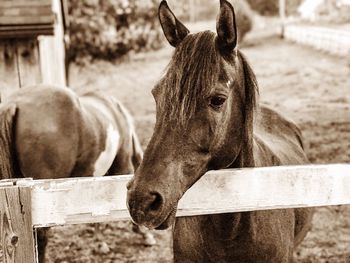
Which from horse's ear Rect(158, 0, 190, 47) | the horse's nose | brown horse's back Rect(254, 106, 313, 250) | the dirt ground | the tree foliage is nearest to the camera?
the horse's nose

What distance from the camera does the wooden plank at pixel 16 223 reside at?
1.91m

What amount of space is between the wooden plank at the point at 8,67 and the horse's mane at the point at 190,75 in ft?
14.6

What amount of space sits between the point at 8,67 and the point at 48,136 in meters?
2.50

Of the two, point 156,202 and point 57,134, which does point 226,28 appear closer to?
point 156,202

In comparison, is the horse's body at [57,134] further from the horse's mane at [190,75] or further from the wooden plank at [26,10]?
the horse's mane at [190,75]

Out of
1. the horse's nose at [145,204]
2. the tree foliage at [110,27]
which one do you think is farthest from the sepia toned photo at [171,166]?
the tree foliage at [110,27]

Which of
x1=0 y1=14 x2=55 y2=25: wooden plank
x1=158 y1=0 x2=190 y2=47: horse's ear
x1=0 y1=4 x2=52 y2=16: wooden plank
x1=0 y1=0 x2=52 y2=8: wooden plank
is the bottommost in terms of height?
x1=0 y1=14 x2=55 y2=25: wooden plank

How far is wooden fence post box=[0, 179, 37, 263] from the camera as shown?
6.26 ft

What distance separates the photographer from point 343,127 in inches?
380

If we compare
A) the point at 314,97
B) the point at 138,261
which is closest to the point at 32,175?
the point at 138,261

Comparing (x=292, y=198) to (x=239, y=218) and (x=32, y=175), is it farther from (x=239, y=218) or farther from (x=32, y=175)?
(x=32, y=175)

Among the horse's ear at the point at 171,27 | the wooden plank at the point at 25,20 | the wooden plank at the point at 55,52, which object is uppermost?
the horse's ear at the point at 171,27

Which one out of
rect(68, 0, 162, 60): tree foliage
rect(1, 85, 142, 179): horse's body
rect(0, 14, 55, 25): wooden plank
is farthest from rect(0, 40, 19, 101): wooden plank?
rect(68, 0, 162, 60): tree foliage

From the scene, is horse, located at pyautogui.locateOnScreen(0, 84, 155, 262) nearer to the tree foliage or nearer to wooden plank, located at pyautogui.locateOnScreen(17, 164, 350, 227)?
wooden plank, located at pyautogui.locateOnScreen(17, 164, 350, 227)
